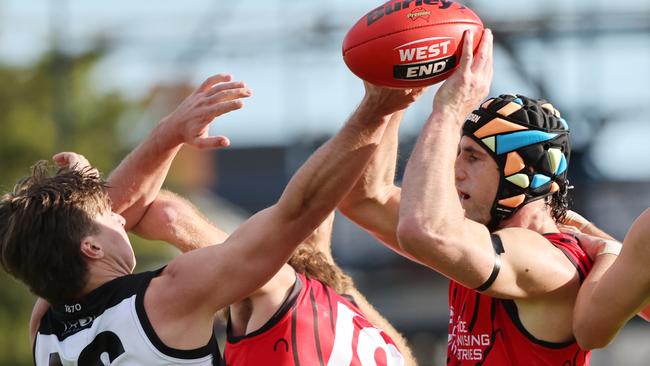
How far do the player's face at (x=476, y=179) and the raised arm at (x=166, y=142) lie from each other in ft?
3.62

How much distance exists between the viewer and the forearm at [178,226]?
20.7 feet

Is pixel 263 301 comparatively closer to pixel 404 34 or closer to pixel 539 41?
pixel 404 34

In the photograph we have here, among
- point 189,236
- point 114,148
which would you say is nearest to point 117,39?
point 114,148

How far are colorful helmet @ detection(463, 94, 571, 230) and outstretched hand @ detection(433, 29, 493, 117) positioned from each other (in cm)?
42

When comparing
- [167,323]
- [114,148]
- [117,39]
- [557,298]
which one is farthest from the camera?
[114,148]

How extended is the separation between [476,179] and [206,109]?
4.54 ft

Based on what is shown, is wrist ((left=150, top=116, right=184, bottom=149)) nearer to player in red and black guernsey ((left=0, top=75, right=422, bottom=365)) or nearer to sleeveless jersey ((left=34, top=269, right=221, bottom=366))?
player in red and black guernsey ((left=0, top=75, right=422, bottom=365))

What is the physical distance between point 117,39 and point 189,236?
71.5 feet

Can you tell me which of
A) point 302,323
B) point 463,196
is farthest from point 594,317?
point 302,323

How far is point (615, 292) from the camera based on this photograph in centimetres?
483

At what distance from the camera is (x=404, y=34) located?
198 inches

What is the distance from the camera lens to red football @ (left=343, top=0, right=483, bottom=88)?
4996mm

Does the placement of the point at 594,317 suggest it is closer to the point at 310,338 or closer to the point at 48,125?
the point at 310,338

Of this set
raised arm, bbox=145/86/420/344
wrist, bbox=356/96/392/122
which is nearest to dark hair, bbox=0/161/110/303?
raised arm, bbox=145/86/420/344
